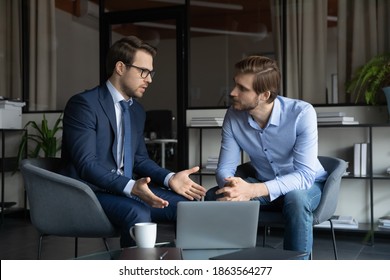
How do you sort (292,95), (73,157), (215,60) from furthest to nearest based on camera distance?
(215,60) < (292,95) < (73,157)

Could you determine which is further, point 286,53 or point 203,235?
point 286,53

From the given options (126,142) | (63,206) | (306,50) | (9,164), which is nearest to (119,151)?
(126,142)

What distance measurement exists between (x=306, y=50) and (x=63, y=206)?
277 centimetres

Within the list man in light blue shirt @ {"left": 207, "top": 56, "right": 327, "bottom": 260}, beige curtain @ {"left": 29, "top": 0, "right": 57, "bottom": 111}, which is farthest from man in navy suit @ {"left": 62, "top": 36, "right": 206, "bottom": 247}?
beige curtain @ {"left": 29, "top": 0, "right": 57, "bottom": 111}

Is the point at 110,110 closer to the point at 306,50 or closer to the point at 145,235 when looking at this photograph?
the point at 145,235

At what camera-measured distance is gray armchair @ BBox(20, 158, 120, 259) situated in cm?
204

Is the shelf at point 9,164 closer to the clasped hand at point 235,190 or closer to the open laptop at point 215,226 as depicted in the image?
the clasped hand at point 235,190

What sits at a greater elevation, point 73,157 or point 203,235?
point 73,157

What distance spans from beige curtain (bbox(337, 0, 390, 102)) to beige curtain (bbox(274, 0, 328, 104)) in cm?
15
